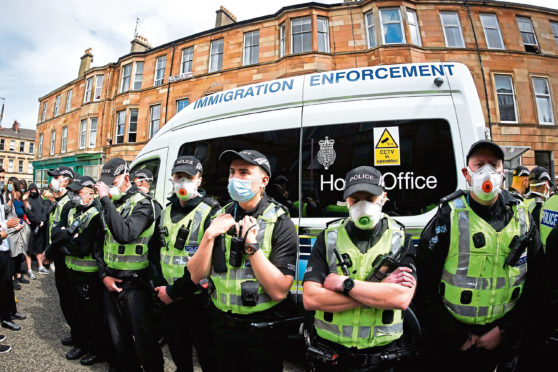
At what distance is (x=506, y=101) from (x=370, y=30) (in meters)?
7.15

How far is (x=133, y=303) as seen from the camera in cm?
240

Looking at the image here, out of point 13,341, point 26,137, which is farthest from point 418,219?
point 26,137

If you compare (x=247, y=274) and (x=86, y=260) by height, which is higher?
(x=247, y=274)

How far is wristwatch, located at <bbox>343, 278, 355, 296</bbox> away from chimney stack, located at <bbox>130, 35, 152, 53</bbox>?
2260 centimetres

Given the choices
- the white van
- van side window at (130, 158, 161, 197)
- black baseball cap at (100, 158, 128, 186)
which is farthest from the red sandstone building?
black baseball cap at (100, 158, 128, 186)

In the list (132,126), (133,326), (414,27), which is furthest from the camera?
(132,126)

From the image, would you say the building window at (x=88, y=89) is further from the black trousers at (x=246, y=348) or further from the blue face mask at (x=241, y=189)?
the black trousers at (x=246, y=348)

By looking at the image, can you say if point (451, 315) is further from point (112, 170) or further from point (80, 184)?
point (80, 184)

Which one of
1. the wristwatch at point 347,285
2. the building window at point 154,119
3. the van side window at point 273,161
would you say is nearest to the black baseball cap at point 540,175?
the van side window at point 273,161

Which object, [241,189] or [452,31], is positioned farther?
[452,31]

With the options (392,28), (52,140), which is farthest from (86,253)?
(52,140)

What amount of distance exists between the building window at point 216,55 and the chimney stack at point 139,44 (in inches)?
269

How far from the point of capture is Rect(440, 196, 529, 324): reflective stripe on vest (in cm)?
161

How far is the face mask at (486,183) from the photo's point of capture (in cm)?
164
